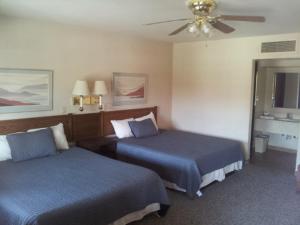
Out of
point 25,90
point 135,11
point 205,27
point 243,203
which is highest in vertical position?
point 135,11

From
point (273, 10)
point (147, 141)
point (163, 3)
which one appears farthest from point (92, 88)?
point (273, 10)

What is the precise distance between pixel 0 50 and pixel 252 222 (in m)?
3.67

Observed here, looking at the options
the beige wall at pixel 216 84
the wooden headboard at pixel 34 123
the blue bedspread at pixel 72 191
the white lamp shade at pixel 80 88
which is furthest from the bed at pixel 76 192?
the beige wall at pixel 216 84

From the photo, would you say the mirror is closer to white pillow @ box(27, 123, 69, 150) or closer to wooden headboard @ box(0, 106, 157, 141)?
wooden headboard @ box(0, 106, 157, 141)

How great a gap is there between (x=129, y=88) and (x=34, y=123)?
188 cm

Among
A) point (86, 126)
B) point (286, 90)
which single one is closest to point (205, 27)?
point (86, 126)

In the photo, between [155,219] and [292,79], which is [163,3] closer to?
[155,219]

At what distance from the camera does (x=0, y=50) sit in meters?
3.61

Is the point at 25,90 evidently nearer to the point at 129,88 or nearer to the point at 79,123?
the point at 79,123

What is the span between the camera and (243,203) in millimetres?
3590

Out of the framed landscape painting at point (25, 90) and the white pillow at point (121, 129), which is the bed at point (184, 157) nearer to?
the white pillow at point (121, 129)

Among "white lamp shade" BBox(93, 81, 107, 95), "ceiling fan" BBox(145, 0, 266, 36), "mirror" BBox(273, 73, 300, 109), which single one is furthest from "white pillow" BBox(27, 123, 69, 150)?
"mirror" BBox(273, 73, 300, 109)

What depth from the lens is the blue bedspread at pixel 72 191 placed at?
7.38ft

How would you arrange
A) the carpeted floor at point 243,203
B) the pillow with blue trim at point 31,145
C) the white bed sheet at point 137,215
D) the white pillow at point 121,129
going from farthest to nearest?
the white pillow at point 121,129, the pillow with blue trim at point 31,145, the carpeted floor at point 243,203, the white bed sheet at point 137,215
